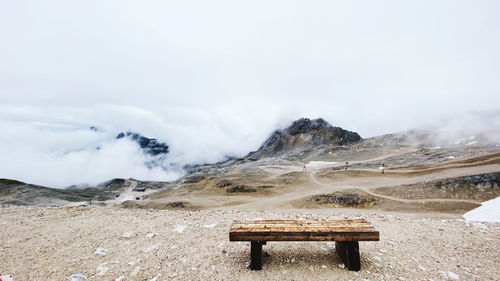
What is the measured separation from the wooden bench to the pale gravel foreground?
35 cm

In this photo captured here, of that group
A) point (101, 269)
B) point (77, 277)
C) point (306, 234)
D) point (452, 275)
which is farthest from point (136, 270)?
point (452, 275)

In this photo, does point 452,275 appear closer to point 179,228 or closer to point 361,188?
point 179,228

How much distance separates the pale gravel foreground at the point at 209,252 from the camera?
5.68 m

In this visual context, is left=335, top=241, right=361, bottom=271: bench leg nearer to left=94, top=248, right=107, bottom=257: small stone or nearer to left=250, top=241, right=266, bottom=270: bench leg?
left=250, top=241, right=266, bottom=270: bench leg

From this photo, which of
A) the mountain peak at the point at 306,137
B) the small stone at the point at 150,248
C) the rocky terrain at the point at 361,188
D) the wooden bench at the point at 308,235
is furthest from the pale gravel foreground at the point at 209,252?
the mountain peak at the point at 306,137

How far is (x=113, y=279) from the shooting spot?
18.2ft

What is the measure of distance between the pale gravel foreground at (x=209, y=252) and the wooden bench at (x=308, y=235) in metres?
0.35

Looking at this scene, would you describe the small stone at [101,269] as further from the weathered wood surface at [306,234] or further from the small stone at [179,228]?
the weathered wood surface at [306,234]

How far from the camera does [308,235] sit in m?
5.55

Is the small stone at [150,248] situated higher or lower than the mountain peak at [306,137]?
lower

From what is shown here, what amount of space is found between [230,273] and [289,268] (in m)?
1.46

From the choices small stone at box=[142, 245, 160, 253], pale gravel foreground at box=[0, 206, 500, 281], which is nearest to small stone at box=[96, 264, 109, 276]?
pale gravel foreground at box=[0, 206, 500, 281]

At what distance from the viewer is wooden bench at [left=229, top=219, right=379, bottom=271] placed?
5.50 m

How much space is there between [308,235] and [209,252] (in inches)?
116
